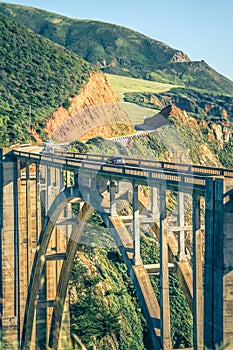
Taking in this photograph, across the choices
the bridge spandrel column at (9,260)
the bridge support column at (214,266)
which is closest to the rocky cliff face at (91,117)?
the bridge spandrel column at (9,260)

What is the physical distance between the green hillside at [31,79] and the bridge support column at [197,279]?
4524 centimetres

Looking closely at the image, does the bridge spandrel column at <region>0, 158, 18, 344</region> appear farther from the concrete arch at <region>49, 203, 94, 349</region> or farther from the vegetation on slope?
the vegetation on slope

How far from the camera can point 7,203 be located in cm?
3212

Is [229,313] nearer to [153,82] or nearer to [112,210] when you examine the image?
[112,210]

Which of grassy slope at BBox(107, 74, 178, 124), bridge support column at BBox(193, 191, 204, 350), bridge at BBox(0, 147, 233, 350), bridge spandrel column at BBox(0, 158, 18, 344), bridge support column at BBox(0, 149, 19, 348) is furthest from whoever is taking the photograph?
grassy slope at BBox(107, 74, 178, 124)

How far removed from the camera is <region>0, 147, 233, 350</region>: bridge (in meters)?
13.9

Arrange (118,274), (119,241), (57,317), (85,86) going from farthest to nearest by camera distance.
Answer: (85,86)
(118,274)
(57,317)
(119,241)

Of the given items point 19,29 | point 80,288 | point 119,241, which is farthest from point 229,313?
point 19,29

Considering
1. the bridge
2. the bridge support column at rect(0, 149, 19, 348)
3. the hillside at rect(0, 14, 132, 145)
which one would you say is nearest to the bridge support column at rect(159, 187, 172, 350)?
the bridge

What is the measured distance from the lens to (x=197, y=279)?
1462cm

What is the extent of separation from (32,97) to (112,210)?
2060 inches

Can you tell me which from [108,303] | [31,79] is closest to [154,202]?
[108,303]

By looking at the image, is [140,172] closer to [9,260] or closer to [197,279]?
[197,279]

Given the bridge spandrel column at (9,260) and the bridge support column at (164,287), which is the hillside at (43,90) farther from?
the bridge support column at (164,287)
